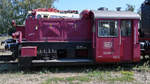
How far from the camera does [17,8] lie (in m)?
41.2

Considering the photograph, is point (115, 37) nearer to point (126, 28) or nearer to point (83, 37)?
point (126, 28)

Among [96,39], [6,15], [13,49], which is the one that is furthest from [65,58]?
[6,15]

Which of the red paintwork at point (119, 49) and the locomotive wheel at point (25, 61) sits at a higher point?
the red paintwork at point (119, 49)

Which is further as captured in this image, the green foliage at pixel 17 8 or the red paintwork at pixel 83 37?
the green foliage at pixel 17 8

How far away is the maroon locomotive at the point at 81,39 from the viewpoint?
8977 mm

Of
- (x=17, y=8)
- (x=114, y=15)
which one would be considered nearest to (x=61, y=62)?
(x=114, y=15)

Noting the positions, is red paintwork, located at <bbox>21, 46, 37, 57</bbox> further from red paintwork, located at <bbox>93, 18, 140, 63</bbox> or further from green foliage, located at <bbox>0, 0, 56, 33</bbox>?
green foliage, located at <bbox>0, 0, 56, 33</bbox>

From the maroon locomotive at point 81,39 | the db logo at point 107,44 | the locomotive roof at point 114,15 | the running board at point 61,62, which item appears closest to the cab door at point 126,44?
the maroon locomotive at point 81,39

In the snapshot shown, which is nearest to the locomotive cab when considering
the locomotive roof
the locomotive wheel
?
the locomotive roof

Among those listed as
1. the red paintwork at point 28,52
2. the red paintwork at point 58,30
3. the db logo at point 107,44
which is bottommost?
the red paintwork at point 28,52

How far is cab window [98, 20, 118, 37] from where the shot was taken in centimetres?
902

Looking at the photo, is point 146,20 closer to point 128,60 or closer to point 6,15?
point 128,60

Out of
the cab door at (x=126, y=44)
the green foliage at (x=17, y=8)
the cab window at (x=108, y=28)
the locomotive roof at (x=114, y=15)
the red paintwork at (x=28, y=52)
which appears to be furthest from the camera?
the green foliage at (x=17, y=8)

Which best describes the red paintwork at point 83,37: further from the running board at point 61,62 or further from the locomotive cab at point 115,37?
the running board at point 61,62
